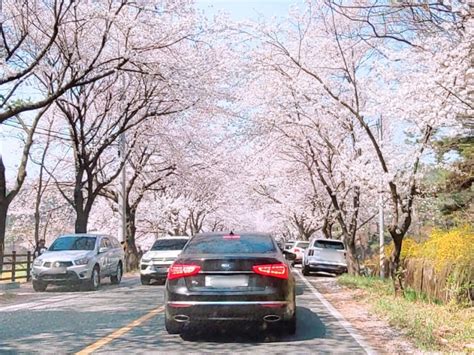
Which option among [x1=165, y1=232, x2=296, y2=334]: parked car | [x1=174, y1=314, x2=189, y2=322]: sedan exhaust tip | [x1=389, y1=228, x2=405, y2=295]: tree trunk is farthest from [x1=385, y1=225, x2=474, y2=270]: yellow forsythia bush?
[x1=174, y1=314, x2=189, y2=322]: sedan exhaust tip

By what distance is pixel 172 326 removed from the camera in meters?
9.06

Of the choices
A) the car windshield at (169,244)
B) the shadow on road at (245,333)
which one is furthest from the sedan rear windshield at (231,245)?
the car windshield at (169,244)

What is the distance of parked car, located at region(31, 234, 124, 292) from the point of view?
1728 cm

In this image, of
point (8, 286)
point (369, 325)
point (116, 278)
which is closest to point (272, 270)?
point (369, 325)

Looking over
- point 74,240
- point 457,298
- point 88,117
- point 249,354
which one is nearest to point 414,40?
point 457,298

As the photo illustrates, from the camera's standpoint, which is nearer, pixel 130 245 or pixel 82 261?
pixel 82 261

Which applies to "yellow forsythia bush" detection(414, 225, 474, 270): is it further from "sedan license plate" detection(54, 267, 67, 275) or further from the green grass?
"sedan license plate" detection(54, 267, 67, 275)

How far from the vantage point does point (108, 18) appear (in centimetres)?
1723

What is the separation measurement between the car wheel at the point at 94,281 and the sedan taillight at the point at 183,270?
31.9ft

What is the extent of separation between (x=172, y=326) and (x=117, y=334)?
2.95 ft

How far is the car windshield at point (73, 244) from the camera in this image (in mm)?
18797

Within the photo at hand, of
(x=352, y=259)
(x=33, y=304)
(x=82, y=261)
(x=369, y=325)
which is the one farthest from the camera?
(x=352, y=259)

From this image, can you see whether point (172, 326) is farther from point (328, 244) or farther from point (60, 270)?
point (328, 244)

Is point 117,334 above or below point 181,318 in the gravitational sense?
below
